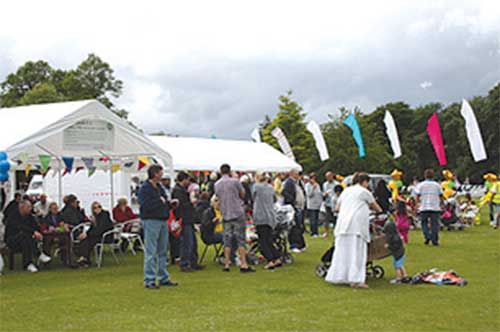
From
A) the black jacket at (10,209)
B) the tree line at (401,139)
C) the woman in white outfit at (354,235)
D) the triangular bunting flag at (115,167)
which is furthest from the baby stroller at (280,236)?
the tree line at (401,139)

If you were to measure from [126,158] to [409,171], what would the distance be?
183 ft

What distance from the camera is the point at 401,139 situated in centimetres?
7106

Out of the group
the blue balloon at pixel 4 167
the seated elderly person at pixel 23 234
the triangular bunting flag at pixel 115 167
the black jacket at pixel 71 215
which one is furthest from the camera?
the triangular bunting flag at pixel 115 167

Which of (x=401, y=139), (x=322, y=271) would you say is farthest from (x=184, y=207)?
(x=401, y=139)

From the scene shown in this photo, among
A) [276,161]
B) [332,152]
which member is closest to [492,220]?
[276,161]

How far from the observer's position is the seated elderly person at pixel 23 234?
10711 millimetres

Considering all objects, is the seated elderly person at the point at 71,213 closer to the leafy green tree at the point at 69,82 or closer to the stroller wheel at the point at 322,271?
the stroller wheel at the point at 322,271

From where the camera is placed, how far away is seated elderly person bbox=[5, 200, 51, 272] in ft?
35.1

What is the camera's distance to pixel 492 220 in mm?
19234

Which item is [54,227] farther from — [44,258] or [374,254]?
[374,254]

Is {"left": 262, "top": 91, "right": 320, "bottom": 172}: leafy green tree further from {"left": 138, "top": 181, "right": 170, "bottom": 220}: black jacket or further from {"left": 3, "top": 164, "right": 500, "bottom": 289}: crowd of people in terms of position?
{"left": 138, "top": 181, "right": 170, "bottom": 220}: black jacket

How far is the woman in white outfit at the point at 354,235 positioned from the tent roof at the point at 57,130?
5020 millimetres

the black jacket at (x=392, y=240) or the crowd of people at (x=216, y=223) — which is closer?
the crowd of people at (x=216, y=223)

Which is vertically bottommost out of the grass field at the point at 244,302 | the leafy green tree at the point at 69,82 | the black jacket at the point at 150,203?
the grass field at the point at 244,302
